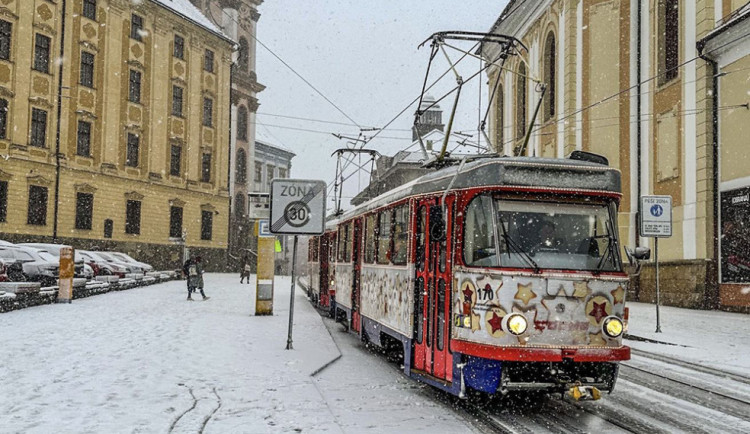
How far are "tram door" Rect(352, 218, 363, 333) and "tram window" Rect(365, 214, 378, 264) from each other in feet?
2.19

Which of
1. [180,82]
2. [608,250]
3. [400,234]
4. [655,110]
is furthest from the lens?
[180,82]

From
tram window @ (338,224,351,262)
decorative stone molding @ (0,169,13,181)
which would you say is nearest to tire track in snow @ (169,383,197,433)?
tram window @ (338,224,351,262)

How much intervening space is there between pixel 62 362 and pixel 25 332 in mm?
4130

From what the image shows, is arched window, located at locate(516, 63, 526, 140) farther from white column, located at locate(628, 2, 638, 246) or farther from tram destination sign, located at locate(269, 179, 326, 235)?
tram destination sign, located at locate(269, 179, 326, 235)

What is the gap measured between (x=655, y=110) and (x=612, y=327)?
20.9m

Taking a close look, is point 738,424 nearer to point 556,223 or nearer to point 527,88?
point 556,223

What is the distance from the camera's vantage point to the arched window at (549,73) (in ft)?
113

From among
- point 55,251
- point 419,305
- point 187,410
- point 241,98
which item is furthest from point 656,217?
point 241,98

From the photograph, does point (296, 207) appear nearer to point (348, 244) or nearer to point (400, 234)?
point (400, 234)

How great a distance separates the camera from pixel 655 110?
26.2m

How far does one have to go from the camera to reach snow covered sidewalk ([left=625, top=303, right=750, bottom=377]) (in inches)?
476

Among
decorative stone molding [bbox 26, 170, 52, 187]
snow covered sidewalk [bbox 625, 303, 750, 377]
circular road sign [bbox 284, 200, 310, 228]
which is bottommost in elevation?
snow covered sidewalk [bbox 625, 303, 750, 377]

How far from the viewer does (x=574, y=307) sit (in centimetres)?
739

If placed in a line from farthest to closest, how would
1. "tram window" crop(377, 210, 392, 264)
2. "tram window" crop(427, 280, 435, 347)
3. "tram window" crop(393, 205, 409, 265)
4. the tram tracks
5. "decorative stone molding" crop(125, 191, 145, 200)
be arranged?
"decorative stone molding" crop(125, 191, 145, 200), "tram window" crop(377, 210, 392, 264), the tram tracks, "tram window" crop(393, 205, 409, 265), "tram window" crop(427, 280, 435, 347)
